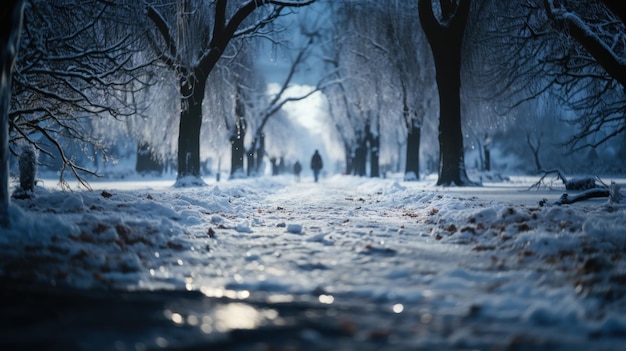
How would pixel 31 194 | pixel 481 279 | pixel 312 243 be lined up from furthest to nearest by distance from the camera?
pixel 31 194 < pixel 312 243 < pixel 481 279

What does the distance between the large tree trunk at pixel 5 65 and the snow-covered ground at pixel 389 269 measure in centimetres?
20

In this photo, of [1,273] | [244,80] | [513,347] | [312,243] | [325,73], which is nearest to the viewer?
[513,347]

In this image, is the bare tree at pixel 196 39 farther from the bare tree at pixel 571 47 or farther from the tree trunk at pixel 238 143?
the tree trunk at pixel 238 143

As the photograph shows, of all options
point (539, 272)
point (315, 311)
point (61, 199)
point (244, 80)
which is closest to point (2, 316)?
point (315, 311)

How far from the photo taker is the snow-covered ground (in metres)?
2.37

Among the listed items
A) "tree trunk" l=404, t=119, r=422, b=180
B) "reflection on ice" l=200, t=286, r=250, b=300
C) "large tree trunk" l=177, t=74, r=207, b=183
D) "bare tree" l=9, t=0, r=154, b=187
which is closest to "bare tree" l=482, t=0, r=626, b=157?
"tree trunk" l=404, t=119, r=422, b=180

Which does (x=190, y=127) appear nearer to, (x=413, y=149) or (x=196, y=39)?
(x=196, y=39)

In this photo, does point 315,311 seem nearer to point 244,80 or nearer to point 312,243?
point 312,243

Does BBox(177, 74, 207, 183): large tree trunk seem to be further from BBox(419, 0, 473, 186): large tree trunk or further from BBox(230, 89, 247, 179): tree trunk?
BBox(230, 89, 247, 179): tree trunk

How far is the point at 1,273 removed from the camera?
3.03 m

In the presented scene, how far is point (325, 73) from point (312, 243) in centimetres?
2432

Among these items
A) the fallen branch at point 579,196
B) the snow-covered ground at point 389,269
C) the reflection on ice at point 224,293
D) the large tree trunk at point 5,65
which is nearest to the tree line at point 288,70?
the large tree trunk at point 5,65

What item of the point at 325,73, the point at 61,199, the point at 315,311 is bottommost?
the point at 315,311

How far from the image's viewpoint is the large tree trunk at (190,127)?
46.9ft
